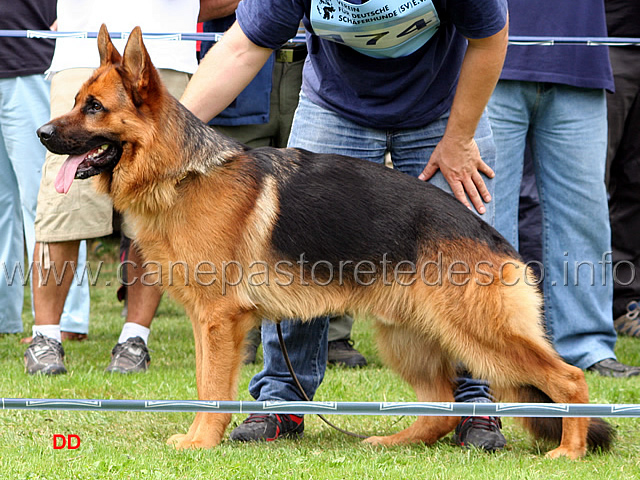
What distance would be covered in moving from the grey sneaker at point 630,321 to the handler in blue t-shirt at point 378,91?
2.92 m

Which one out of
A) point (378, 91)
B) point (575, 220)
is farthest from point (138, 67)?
point (575, 220)

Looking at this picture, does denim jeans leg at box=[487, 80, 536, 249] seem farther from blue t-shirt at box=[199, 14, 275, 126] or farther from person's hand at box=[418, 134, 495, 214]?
blue t-shirt at box=[199, 14, 275, 126]

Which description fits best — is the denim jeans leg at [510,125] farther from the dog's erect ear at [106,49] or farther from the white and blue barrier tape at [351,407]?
the dog's erect ear at [106,49]

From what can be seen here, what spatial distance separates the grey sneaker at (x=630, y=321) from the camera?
6027 millimetres

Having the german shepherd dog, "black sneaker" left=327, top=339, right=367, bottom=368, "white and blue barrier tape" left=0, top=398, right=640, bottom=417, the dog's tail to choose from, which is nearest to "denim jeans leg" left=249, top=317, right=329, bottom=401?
the german shepherd dog

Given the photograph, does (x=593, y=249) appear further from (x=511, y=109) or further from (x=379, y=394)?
(x=379, y=394)

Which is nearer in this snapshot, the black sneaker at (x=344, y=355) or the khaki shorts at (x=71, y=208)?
the khaki shorts at (x=71, y=208)

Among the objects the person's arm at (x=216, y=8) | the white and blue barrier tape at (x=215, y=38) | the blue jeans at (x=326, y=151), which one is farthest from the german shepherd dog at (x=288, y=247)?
the person's arm at (x=216, y=8)

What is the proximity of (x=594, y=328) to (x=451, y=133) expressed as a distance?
7.01 feet

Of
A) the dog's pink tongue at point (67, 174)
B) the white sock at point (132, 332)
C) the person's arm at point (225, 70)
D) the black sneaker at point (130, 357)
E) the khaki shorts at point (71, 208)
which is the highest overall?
the person's arm at point (225, 70)

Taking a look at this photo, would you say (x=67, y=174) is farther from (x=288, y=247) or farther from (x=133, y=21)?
(x=133, y=21)

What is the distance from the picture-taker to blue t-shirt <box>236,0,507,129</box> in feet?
10.1

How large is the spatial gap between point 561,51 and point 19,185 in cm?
370

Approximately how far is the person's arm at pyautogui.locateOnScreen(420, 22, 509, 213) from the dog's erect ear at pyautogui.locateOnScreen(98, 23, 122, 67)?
144 centimetres
